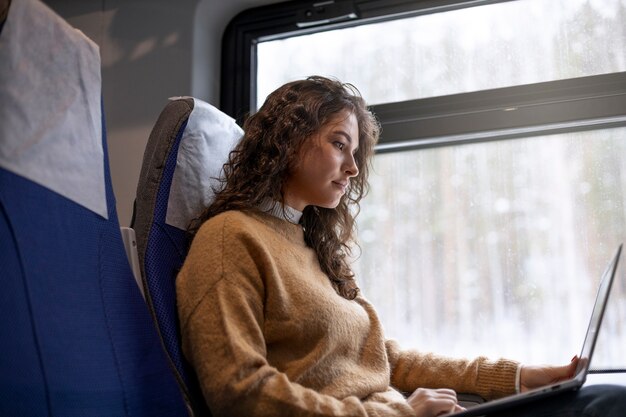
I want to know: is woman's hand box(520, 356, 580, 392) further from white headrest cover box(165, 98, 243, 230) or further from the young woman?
white headrest cover box(165, 98, 243, 230)

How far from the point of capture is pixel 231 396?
112cm

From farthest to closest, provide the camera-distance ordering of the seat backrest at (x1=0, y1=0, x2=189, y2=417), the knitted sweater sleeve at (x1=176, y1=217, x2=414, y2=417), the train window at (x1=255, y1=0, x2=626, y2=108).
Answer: the train window at (x1=255, y1=0, x2=626, y2=108) < the knitted sweater sleeve at (x1=176, y1=217, x2=414, y2=417) < the seat backrest at (x1=0, y1=0, x2=189, y2=417)

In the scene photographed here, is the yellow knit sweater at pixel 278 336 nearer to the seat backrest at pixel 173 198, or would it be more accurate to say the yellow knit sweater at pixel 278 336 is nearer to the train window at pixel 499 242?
the seat backrest at pixel 173 198

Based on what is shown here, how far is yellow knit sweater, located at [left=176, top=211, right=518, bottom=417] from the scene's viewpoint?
1.13m

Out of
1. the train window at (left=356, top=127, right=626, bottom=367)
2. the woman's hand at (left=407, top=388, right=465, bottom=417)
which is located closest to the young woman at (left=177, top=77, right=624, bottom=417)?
the woman's hand at (left=407, top=388, right=465, bottom=417)

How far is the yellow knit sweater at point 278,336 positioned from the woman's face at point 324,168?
0.25ft

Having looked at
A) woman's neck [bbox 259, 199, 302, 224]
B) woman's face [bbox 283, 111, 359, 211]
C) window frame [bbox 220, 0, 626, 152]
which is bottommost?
woman's neck [bbox 259, 199, 302, 224]

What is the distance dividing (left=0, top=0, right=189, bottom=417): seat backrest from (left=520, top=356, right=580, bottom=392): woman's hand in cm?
72

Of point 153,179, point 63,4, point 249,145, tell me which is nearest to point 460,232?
point 249,145

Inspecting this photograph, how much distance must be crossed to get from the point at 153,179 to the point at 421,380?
742 millimetres

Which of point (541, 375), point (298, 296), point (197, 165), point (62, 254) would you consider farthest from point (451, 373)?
point (62, 254)

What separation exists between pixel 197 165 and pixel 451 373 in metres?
0.71

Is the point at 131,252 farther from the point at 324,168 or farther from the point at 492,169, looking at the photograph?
the point at 492,169

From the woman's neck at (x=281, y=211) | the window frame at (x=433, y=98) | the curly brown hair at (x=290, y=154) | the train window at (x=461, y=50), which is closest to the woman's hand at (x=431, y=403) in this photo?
the curly brown hair at (x=290, y=154)
